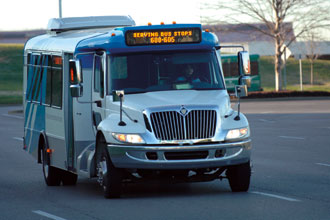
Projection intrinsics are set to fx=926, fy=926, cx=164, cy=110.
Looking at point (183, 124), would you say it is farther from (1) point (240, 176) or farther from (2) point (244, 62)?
(2) point (244, 62)

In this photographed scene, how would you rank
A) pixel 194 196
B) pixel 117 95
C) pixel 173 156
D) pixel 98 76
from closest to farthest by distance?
1. pixel 173 156
2. pixel 194 196
3. pixel 117 95
4. pixel 98 76

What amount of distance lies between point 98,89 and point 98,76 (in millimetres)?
195

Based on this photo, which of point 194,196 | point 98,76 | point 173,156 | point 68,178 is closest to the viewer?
point 173,156

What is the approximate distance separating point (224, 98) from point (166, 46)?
3.94 feet

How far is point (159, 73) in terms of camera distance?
13.4 meters

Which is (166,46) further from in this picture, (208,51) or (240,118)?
(240,118)

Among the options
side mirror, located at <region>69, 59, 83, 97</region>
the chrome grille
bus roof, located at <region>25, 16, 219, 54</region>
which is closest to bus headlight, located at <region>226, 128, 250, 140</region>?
the chrome grille

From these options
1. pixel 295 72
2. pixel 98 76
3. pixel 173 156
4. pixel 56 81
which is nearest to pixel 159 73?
pixel 98 76

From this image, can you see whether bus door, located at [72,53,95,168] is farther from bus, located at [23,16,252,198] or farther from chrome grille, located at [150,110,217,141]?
chrome grille, located at [150,110,217,141]

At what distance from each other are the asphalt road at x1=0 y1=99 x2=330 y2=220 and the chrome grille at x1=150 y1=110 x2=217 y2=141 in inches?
34.4

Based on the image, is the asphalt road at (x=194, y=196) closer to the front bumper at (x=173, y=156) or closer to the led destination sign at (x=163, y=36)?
the front bumper at (x=173, y=156)

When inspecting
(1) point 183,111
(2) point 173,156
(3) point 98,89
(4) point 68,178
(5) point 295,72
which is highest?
(3) point 98,89

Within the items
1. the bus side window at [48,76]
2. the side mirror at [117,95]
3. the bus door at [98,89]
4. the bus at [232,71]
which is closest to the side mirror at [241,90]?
the side mirror at [117,95]

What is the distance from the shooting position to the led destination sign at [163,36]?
43.9 feet
